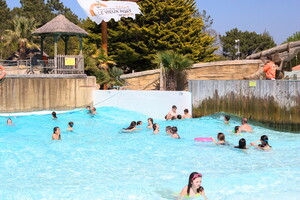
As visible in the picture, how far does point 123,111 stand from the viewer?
24.0 meters

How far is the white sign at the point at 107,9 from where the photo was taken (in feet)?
99.1

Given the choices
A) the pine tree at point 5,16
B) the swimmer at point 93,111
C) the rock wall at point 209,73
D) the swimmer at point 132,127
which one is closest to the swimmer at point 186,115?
the swimmer at point 132,127

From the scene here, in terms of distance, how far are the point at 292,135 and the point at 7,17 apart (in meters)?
58.6

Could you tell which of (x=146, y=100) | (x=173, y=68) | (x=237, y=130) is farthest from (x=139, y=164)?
(x=173, y=68)

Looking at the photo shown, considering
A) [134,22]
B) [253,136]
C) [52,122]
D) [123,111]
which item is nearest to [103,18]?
[134,22]

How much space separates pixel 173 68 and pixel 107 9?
950cm

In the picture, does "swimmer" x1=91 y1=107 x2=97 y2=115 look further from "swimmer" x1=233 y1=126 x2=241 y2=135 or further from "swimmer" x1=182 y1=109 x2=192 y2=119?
"swimmer" x1=233 y1=126 x2=241 y2=135

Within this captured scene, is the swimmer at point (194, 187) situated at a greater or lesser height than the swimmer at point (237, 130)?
lesser

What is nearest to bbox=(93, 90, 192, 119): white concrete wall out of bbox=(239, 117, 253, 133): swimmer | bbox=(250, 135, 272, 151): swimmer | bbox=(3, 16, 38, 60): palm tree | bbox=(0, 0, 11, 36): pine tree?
bbox=(239, 117, 253, 133): swimmer

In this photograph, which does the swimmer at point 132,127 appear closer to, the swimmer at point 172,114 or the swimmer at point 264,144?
the swimmer at point 172,114

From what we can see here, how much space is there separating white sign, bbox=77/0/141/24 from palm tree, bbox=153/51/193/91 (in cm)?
808

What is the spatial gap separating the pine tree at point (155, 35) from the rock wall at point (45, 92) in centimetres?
771

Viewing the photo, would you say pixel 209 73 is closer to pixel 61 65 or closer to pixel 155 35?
pixel 155 35

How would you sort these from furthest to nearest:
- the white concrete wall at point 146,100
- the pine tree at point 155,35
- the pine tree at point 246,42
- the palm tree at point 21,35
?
1. the pine tree at point 246,42
2. the palm tree at point 21,35
3. the pine tree at point 155,35
4. the white concrete wall at point 146,100
